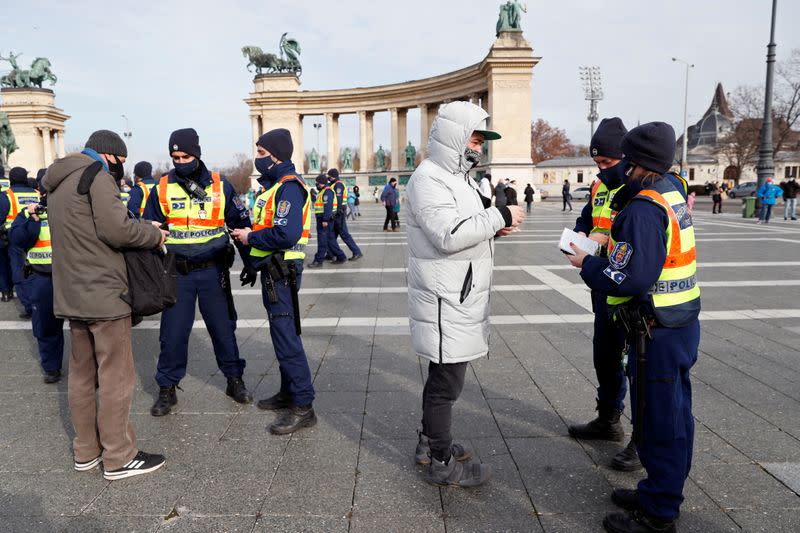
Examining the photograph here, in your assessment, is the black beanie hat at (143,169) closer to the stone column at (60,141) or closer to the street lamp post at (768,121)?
the street lamp post at (768,121)

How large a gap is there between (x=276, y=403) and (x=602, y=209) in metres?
2.83

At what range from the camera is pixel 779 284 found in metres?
9.09

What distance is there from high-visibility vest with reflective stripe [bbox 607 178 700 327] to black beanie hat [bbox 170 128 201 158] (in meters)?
3.21

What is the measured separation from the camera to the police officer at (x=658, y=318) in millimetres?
2691

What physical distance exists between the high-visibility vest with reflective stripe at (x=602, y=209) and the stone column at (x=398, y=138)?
149 feet

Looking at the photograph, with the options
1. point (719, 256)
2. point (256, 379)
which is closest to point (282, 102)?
point (719, 256)

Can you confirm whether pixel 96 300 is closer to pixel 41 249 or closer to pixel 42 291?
pixel 42 291

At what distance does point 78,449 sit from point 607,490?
3.18 metres

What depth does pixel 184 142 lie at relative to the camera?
427 cm

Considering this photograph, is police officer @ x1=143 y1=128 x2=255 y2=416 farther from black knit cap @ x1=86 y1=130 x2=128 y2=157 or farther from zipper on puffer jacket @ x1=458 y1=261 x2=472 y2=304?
zipper on puffer jacket @ x1=458 y1=261 x2=472 y2=304

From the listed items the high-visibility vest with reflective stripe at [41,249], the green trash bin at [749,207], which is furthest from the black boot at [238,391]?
the green trash bin at [749,207]

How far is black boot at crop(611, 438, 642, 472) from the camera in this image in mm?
3393

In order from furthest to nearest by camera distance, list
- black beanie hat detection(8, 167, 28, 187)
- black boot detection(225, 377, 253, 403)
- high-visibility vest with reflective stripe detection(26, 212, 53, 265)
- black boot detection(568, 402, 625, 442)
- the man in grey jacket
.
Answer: black beanie hat detection(8, 167, 28, 187), high-visibility vest with reflective stripe detection(26, 212, 53, 265), black boot detection(225, 377, 253, 403), black boot detection(568, 402, 625, 442), the man in grey jacket

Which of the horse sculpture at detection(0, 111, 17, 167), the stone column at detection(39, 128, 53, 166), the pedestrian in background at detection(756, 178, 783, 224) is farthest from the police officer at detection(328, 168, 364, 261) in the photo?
the stone column at detection(39, 128, 53, 166)
